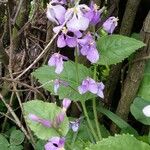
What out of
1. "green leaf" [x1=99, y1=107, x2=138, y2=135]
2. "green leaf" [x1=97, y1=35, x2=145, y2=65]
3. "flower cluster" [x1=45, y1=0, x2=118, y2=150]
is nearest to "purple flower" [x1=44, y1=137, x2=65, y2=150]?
"flower cluster" [x1=45, y1=0, x2=118, y2=150]

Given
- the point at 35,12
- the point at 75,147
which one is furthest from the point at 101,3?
the point at 75,147

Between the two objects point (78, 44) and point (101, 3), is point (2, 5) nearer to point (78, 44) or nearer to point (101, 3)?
point (101, 3)

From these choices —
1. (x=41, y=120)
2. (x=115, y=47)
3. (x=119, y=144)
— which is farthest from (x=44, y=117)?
(x=115, y=47)

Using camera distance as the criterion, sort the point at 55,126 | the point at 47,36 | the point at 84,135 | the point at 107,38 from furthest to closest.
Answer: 1. the point at 47,36
2. the point at 84,135
3. the point at 107,38
4. the point at 55,126

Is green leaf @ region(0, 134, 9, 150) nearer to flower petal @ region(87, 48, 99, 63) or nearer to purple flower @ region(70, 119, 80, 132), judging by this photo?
purple flower @ region(70, 119, 80, 132)

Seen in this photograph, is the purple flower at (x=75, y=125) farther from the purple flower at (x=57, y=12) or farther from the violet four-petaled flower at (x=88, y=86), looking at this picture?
the purple flower at (x=57, y=12)

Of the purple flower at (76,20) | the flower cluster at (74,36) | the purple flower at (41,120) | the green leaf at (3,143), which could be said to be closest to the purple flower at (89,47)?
the flower cluster at (74,36)

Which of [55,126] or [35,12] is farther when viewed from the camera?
[35,12]
